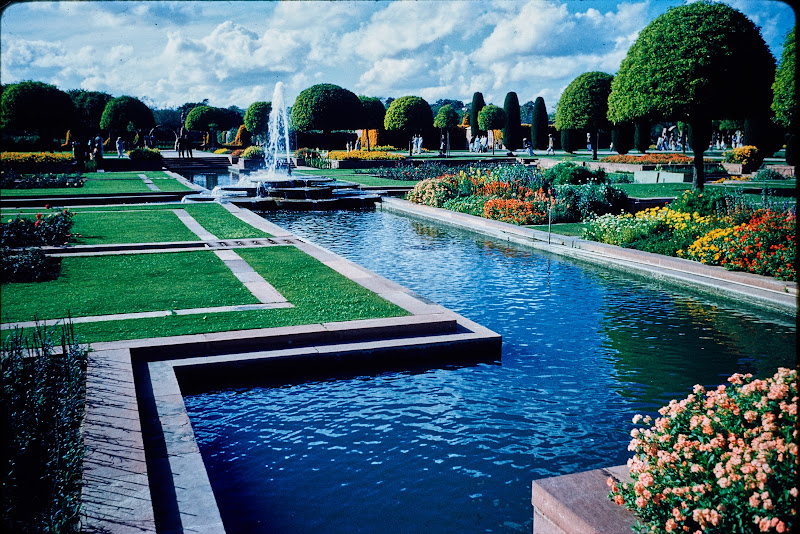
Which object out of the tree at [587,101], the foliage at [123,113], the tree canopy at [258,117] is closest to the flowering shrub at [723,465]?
the tree at [587,101]

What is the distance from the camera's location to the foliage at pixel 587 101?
37.0 m

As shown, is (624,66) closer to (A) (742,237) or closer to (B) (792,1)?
(A) (742,237)

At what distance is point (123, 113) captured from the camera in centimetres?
5772

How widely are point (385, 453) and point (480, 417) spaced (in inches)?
40.6

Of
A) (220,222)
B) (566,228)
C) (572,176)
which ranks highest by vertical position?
(572,176)

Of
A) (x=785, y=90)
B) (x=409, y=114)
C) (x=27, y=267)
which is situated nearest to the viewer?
(x=27, y=267)

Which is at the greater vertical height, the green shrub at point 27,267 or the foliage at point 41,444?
the green shrub at point 27,267

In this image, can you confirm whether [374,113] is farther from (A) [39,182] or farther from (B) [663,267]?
(B) [663,267]

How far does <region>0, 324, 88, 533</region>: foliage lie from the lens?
3.51 meters

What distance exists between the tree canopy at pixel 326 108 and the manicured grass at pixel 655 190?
2393 cm

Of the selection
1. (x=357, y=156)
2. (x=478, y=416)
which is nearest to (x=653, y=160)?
(x=357, y=156)

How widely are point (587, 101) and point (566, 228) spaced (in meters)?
23.5

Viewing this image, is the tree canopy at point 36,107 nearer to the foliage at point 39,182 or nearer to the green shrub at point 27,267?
the foliage at point 39,182

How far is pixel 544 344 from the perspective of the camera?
25.9 ft
